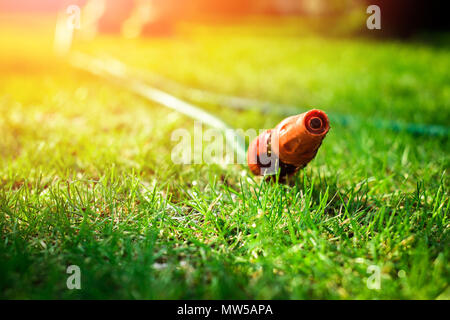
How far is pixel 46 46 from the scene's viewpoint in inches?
272

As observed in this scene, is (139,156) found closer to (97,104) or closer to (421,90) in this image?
(97,104)

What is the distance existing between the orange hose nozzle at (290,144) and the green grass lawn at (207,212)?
0.27ft

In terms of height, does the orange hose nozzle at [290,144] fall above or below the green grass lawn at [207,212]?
above

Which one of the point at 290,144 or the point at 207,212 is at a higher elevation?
the point at 290,144

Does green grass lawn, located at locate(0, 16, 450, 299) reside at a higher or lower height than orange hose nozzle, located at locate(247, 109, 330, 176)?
lower

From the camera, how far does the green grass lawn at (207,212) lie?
3.45 ft

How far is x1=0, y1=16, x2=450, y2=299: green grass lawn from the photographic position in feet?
3.45

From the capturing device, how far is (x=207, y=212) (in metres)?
1.33

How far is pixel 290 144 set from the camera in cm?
131

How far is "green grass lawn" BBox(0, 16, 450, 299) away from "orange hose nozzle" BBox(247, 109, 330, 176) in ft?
0.27

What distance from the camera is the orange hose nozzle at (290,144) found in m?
1.25

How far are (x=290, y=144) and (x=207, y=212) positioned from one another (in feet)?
1.17

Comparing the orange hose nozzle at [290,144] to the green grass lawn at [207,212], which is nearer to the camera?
the green grass lawn at [207,212]

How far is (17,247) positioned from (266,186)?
0.82 meters
